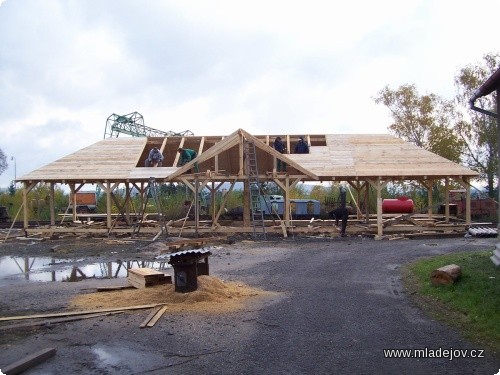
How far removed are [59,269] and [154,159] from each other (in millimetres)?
11402

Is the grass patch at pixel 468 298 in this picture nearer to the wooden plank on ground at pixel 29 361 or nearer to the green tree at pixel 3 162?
the wooden plank on ground at pixel 29 361

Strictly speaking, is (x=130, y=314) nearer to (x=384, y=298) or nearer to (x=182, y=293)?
(x=182, y=293)

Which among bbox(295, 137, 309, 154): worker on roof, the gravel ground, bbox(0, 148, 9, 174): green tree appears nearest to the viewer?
the gravel ground

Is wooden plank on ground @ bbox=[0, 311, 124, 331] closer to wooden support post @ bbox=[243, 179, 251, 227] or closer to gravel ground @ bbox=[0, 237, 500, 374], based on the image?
gravel ground @ bbox=[0, 237, 500, 374]

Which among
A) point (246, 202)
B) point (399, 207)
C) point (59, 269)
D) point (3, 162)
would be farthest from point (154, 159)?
point (3, 162)

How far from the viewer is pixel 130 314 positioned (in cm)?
843

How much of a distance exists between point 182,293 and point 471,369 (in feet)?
17.3

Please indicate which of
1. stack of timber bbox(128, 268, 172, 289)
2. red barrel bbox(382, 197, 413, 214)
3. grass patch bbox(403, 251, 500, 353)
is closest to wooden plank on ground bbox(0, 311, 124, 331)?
stack of timber bbox(128, 268, 172, 289)

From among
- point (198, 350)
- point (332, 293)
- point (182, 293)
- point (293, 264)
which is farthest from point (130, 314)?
point (293, 264)

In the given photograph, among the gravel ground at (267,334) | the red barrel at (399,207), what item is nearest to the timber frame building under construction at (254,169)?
the red barrel at (399,207)

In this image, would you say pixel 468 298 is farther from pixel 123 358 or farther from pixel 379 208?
pixel 379 208

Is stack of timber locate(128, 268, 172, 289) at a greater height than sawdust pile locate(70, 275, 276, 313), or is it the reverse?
stack of timber locate(128, 268, 172, 289)

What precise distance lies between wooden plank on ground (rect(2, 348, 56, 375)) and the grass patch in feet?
16.3

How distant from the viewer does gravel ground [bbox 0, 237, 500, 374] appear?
5.85m
